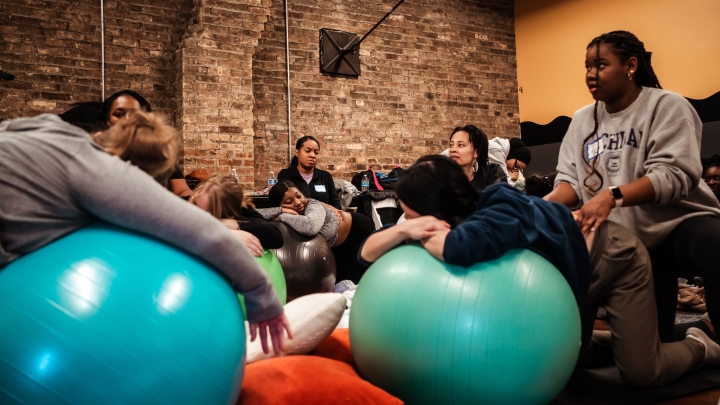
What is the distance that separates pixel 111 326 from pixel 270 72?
598 centimetres

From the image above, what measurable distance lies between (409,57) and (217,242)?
6978mm

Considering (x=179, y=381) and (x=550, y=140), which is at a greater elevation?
(x=550, y=140)

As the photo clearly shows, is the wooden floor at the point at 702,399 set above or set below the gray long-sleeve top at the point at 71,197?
below

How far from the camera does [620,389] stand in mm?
2215

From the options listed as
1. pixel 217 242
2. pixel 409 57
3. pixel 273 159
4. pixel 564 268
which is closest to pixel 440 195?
pixel 564 268

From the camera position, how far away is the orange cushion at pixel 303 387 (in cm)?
162

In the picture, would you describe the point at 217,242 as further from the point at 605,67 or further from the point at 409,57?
the point at 409,57

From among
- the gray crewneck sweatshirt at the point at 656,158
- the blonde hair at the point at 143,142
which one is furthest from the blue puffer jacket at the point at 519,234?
the blonde hair at the point at 143,142

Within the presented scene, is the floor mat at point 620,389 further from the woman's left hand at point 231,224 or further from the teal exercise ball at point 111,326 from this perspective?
the woman's left hand at point 231,224

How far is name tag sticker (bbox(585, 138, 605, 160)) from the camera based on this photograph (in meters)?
2.49

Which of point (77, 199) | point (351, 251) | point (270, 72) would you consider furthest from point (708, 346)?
point (270, 72)

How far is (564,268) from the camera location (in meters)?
→ 1.94

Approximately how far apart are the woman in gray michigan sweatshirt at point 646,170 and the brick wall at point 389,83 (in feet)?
15.6

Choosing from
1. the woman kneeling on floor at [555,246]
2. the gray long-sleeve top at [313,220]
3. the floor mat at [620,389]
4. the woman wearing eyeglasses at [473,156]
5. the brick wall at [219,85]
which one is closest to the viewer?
the woman kneeling on floor at [555,246]
